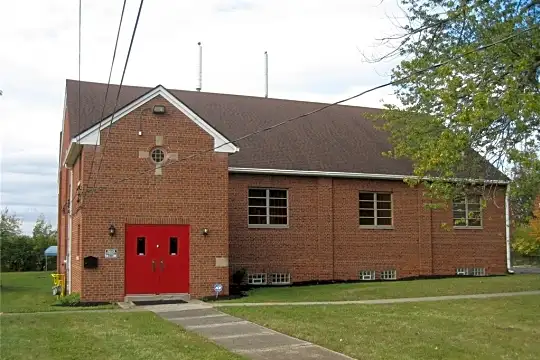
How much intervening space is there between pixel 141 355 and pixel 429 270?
19.1 metres

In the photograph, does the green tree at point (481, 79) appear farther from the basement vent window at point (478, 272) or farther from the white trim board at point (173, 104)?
the basement vent window at point (478, 272)

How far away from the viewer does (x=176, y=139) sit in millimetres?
20250

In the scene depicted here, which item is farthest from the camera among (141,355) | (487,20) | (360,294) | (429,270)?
(429,270)

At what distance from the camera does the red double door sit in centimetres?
1967

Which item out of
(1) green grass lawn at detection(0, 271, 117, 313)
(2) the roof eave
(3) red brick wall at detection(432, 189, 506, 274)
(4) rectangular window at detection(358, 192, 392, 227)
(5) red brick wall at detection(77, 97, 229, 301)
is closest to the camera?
(1) green grass lawn at detection(0, 271, 117, 313)

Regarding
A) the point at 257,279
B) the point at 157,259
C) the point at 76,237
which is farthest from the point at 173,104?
the point at 257,279

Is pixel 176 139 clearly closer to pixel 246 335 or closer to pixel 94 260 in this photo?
pixel 94 260

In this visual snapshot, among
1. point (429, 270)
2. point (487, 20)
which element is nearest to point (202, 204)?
point (487, 20)

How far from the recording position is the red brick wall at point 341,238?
974 inches

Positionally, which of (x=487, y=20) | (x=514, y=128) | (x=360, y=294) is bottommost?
(x=360, y=294)

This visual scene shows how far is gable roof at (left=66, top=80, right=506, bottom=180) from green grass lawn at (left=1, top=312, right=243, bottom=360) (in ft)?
33.2

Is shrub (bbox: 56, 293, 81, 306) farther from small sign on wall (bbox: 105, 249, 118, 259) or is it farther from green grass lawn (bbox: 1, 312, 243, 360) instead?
green grass lawn (bbox: 1, 312, 243, 360)

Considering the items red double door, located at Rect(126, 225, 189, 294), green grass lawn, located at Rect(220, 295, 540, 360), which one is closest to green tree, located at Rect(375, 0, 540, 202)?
green grass lawn, located at Rect(220, 295, 540, 360)

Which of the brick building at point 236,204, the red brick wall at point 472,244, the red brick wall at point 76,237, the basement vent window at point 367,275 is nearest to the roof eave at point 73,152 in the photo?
the brick building at point 236,204
